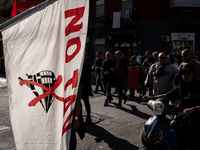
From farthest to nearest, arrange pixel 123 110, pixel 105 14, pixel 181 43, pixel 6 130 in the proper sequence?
pixel 105 14 → pixel 181 43 → pixel 123 110 → pixel 6 130

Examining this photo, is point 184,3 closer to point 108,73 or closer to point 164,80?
point 108,73

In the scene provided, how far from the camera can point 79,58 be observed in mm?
2240

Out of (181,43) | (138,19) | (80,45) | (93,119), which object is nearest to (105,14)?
(138,19)

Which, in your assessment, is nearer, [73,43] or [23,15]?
[23,15]

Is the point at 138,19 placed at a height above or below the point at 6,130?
above

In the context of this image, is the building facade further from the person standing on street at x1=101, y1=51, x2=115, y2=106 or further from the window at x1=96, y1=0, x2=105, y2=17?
the person standing on street at x1=101, y1=51, x2=115, y2=106

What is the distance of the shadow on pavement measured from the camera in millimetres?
4536

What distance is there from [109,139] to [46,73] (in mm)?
3198

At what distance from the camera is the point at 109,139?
4.96 m

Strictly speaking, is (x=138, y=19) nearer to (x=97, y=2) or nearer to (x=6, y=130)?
(x=97, y=2)

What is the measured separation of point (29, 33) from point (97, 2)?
22.9 metres

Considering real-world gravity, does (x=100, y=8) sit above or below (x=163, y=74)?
above

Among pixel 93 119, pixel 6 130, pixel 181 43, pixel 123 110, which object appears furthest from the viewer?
pixel 181 43

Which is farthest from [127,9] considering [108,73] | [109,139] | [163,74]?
[109,139]
